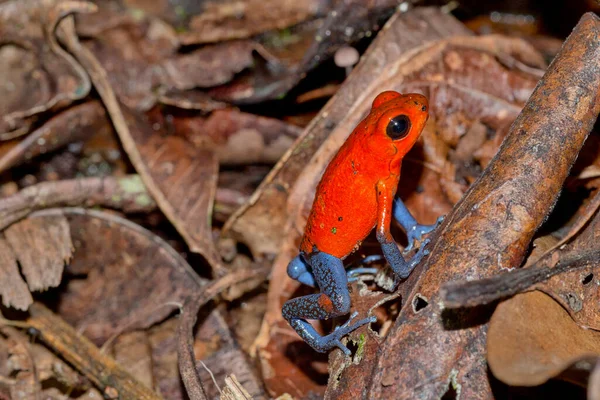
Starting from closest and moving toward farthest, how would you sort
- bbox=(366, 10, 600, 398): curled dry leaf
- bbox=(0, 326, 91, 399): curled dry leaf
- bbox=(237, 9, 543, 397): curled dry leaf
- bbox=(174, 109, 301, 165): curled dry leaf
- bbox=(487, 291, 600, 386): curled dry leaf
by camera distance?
bbox=(487, 291, 600, 386): curled dry leaf
bbox=(366, 10, 600, 398): curled dry leaf
bbox=(237, 9, 543, 397): curled dry leaf
bbox=(0, 326, 91, 399): curled dry leaf
bbox=(174, 109, 301, 165): curled dry leaf

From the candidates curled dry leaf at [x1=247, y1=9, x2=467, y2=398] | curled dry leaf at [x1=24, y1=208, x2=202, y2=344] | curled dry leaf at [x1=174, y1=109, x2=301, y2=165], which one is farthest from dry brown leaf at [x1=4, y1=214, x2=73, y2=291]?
curled dry leaf at [x1=174, y1=109, x2=301, y2=165]

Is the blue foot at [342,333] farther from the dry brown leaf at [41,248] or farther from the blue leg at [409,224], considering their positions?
the dry brown leaf at [41,248]

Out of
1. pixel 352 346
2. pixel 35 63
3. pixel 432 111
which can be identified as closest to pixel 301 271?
pixel 352 346

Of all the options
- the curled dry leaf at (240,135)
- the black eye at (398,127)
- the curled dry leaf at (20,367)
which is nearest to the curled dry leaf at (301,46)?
the curled dry leaf at (240,135)

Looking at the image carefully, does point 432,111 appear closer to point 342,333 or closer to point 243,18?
point 342,333

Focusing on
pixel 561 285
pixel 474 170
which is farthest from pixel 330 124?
pixel 561 285

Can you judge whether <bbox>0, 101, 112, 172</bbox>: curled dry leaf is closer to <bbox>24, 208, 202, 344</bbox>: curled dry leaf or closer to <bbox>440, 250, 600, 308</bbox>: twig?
<bbox>24, 208, 202, 344</bbox>: curled dry leaf
